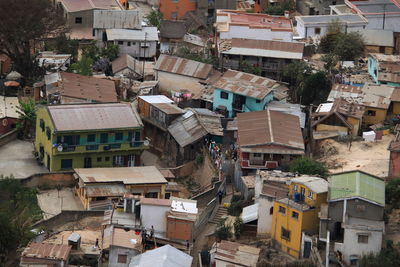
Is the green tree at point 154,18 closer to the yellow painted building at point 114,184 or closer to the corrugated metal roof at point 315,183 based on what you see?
the yellow painted building at point 114,184

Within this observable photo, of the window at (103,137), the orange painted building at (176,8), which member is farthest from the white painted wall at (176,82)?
the orange painted building at (176,8)

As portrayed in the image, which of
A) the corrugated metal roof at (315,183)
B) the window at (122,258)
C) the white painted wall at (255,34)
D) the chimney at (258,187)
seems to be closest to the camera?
the corrugated metal roof at (315,183)

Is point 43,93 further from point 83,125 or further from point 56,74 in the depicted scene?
point 83,125

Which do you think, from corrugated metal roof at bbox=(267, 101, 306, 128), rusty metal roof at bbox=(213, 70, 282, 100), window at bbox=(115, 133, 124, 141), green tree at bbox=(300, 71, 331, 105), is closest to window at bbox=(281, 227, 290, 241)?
corrugated metal roof at bbox=(267, 101, 306, 128)

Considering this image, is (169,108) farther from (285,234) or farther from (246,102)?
(285,234)

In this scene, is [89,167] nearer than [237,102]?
Yes

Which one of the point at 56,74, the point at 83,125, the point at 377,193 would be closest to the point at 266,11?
the point at 56,74
